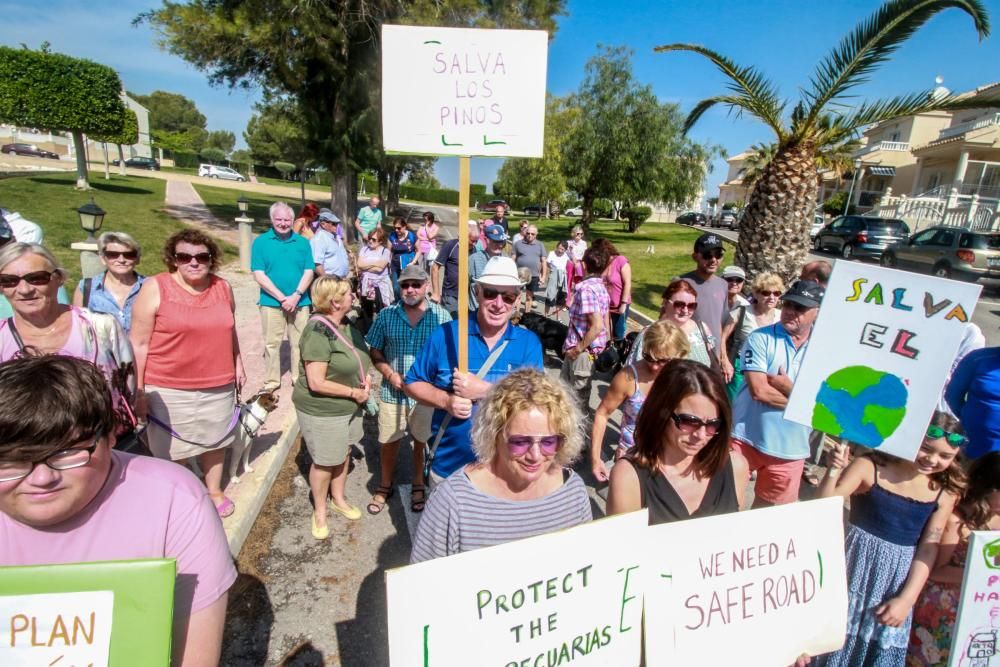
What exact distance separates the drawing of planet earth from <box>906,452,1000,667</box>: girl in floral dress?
425mm

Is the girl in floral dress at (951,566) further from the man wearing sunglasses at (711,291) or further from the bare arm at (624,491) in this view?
the man wearing sunglasses at (711,291)

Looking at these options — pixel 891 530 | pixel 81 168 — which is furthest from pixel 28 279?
pixel 81 168

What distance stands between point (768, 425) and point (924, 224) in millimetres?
34398

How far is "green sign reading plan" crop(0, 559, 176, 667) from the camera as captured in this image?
48.3 inches

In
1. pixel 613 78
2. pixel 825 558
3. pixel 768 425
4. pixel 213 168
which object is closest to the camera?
pixel 825 558

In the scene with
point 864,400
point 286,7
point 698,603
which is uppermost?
point 286,7

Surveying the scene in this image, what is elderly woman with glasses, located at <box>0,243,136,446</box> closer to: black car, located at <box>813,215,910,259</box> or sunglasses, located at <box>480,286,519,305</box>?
sunglasses, located at <box>480,286,519,305</box>

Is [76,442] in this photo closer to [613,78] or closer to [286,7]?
[286,7]

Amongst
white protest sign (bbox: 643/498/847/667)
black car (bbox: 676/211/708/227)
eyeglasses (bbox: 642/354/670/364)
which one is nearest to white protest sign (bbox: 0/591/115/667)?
white protest sign (bbox: 643/498/847/667)

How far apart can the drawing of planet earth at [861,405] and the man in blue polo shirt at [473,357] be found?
1.27 metres

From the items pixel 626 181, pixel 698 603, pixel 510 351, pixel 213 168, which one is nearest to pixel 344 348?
pixel 510 351

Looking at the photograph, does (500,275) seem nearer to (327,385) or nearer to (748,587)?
(327,385)

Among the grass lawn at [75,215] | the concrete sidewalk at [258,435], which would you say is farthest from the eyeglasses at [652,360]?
the grass lawn at [75,215]

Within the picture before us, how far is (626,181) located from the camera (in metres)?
26.2
